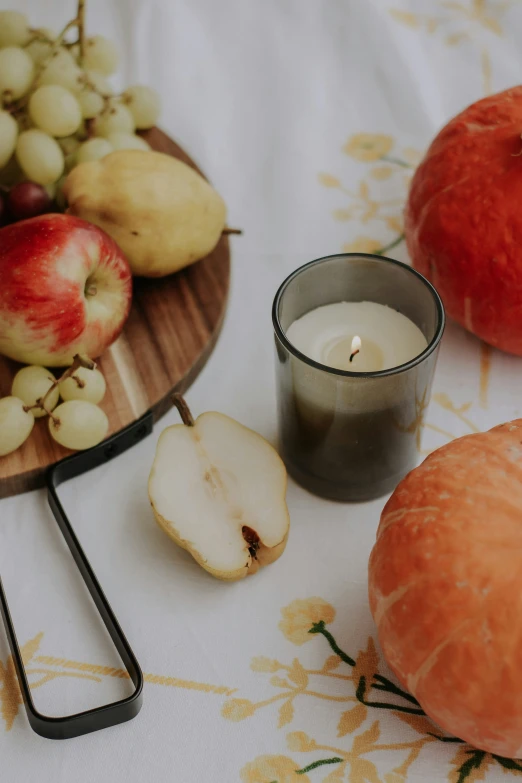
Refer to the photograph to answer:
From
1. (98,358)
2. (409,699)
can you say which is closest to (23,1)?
(98,358)

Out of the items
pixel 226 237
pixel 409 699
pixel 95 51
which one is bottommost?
pixel 409 699

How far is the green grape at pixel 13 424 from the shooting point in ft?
1.77

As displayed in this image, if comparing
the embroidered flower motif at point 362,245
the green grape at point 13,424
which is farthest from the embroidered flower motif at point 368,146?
the green grape at point 13,424

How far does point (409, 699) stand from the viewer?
47 centimetres

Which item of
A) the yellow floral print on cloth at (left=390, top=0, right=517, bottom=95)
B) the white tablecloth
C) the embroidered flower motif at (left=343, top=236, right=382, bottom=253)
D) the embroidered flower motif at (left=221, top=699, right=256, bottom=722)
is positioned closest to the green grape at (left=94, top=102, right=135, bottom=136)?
the white tablecloth

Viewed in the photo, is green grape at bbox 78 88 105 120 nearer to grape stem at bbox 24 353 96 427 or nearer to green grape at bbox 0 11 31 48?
green grape at bbox 0 11 31 48

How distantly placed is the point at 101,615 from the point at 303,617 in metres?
0.12

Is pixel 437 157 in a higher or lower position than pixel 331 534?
higher

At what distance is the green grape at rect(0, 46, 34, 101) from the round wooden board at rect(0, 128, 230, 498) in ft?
0.65

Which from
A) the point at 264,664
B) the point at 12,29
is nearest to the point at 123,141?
the point at 12,29

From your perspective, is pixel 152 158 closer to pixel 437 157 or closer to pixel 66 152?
pixel 66 152

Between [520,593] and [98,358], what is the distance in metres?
0.38

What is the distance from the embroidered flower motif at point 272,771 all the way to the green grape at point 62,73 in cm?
56

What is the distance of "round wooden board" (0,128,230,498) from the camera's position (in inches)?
22.3
